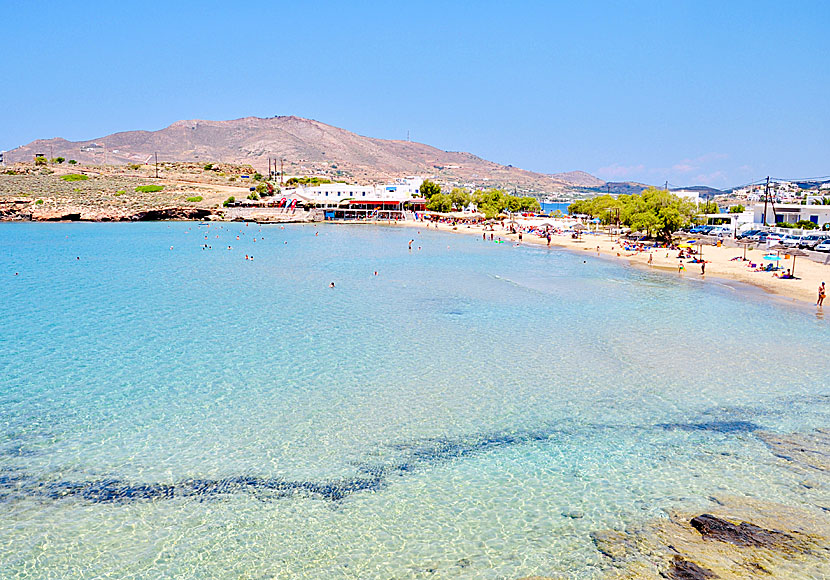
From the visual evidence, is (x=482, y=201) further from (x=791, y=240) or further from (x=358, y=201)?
(x=791, y=240)

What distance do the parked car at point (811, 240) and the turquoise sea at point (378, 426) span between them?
22.6 m

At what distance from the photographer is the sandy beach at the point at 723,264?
116 feet

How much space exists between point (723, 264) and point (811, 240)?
11134 mm

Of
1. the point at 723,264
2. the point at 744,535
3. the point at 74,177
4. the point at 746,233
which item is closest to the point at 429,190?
the point at 746,233

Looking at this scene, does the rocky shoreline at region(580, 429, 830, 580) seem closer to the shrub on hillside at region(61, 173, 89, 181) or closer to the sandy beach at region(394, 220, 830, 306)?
the sandy beach at region(394, 220, 830, 306)

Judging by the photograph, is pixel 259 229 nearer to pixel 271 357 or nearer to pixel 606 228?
pixel 606 228

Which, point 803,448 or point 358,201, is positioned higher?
point 358,201

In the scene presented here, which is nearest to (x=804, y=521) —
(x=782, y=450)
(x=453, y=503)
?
(x=782, y=450)

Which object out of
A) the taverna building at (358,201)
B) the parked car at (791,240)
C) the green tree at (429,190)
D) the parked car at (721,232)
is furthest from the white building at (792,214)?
the green tree at (429,190)

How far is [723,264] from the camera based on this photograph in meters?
46.2

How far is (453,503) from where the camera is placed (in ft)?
36.2

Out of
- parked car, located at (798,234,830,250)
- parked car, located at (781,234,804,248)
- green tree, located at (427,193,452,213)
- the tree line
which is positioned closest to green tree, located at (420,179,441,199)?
the tree line

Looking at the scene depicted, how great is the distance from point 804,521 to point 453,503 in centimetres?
595

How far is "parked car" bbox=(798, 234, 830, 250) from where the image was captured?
47694 mm
